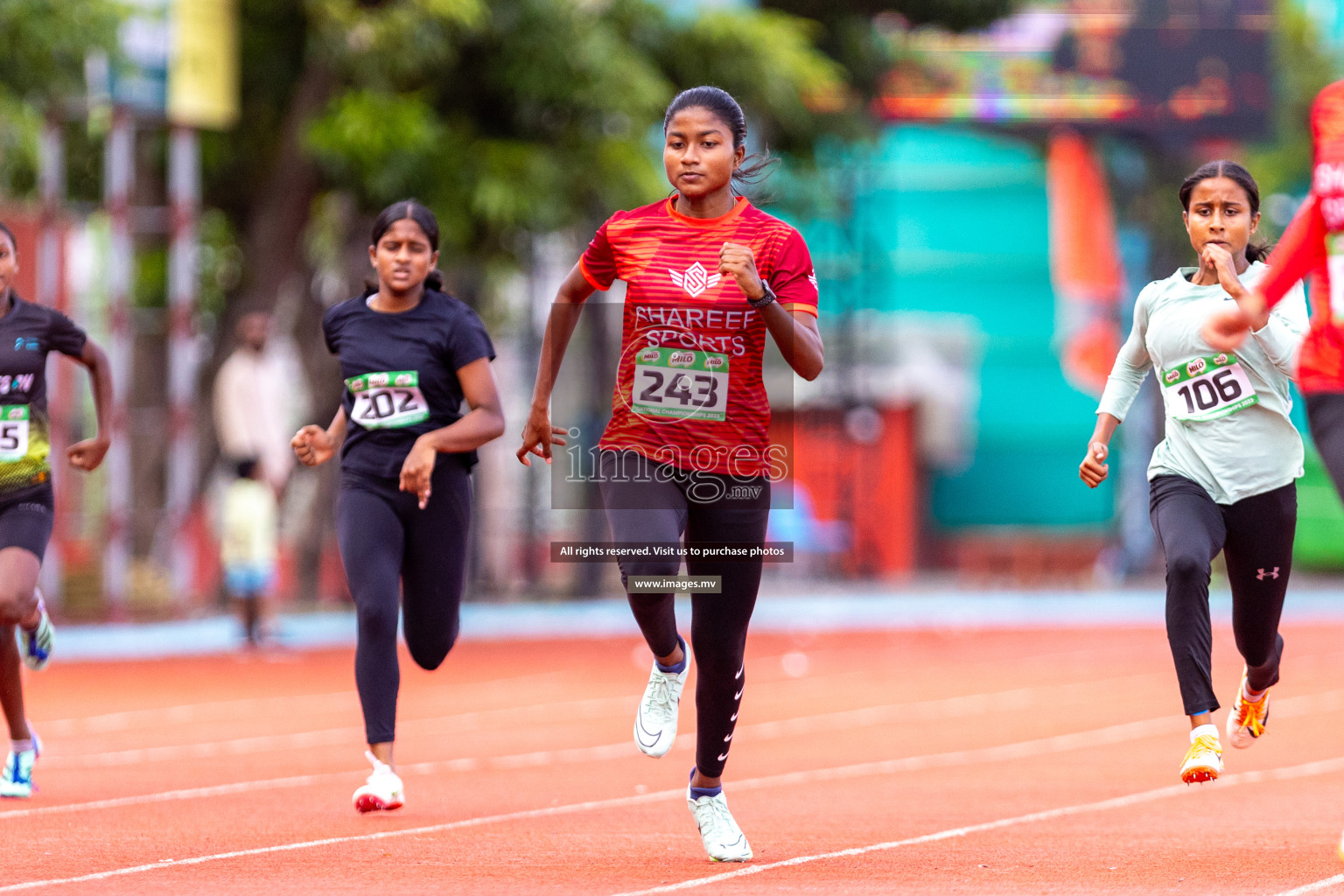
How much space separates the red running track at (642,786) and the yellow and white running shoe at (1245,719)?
0.34m

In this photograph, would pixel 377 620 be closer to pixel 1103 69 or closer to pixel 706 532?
pixel 706 532

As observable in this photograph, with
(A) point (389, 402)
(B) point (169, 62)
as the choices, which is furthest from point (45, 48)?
(A) point (389, 402)

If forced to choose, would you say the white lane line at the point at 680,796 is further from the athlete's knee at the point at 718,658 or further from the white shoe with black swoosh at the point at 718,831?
the athlete's knee at the point at 718,658

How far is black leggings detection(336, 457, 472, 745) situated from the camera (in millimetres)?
7016

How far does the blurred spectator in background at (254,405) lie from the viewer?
609 inches

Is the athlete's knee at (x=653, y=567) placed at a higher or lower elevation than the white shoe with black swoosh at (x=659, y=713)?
higher

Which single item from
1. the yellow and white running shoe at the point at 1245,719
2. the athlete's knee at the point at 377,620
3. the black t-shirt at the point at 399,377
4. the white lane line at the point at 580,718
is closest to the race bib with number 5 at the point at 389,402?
the black t-shirt at the point at 399,377

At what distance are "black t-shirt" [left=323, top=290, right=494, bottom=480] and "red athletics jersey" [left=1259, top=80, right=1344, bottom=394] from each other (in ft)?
9.30

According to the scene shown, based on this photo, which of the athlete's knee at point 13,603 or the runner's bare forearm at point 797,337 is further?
the athlete's knee at point 13,603

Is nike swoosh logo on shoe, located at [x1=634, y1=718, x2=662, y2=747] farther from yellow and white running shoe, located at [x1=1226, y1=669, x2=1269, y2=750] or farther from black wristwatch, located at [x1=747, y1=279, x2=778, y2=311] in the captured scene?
yellow and white running shoe, located at [x1=1226, y1=669, x2=1269, y2=750]

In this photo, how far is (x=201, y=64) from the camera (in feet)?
57.3

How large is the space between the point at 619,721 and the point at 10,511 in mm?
5039

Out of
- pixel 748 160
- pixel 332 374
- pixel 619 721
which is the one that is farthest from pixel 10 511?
pixel 332 374

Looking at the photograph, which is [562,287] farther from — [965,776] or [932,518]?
[932,518]
